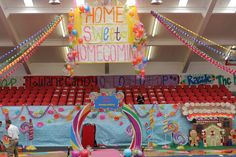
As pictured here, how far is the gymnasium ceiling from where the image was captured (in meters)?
16.5

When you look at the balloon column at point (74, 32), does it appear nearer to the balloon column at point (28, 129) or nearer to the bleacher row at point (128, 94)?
the balloon column at point (28, 129)

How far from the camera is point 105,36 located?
1133 cm

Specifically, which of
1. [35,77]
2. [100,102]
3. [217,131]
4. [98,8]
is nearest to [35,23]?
→ [35,77]

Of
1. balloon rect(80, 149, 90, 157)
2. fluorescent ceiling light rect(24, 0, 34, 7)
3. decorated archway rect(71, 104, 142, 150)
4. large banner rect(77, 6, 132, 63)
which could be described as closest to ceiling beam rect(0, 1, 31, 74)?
fluorescent ceiling light rect(24, 0, 34, 7)

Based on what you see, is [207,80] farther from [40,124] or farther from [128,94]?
[40,124]

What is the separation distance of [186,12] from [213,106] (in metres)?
4.37

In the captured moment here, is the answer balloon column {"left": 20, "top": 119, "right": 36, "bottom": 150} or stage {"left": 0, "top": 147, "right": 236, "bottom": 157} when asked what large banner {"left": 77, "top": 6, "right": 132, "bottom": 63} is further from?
balloon column {"left": 20, "top": 119, "right": 36, "bottom": 150}

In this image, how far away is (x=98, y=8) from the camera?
11547 mm

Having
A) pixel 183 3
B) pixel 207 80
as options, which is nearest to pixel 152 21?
pixel 183 3

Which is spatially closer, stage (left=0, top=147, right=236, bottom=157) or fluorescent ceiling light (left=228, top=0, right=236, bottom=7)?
stage (left=0, top=147, right=236, bottom=157)

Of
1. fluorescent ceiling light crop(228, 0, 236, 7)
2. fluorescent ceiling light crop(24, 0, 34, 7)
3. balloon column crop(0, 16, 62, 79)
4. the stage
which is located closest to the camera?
balloon column crop(0, 16, 62, 79)

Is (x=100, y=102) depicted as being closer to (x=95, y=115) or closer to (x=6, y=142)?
(x=6, y=142)

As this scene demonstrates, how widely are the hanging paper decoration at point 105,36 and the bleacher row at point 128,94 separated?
7628 millimetres

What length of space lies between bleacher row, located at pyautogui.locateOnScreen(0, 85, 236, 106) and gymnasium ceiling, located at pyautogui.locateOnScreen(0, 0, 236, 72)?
6.55 feet
